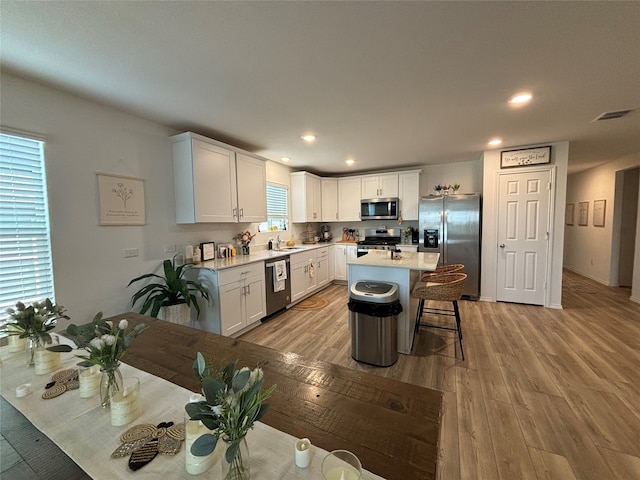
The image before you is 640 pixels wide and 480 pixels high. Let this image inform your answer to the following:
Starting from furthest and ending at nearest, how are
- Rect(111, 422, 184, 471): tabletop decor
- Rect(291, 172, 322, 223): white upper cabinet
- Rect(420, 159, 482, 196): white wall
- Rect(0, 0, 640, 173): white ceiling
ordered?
Rect(291, 172, 322, 223): white upper cabinet → Rect(420, 159, 482, 196): white wall → Rect(0, 0, 640, 173): white ceiling → Rect(111, 422, 184, 471): tabletop decor

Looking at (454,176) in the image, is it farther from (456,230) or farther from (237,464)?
(237,464)

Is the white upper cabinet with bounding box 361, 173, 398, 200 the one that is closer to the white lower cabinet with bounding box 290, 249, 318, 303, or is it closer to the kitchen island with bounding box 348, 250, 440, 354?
the white lower cabinet with bounding box 290, 249, 318, 303

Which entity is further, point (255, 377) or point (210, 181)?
point (210, 181)

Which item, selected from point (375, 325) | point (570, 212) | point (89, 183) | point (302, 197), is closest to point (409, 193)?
point (302, 197)

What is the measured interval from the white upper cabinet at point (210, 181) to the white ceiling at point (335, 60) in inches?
9.7

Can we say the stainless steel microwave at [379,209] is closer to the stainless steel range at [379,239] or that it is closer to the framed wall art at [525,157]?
the stainless steel range at [379,239]

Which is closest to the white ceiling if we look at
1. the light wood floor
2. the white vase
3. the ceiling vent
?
the ceiling vent

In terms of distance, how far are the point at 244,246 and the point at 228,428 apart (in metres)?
3.46

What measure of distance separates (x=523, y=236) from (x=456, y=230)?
93cm

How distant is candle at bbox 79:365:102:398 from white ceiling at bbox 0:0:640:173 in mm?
1698

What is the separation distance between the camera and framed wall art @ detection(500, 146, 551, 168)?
3809 millimetres

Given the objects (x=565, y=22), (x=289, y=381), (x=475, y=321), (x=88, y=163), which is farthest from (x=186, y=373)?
(x=475, y=321)

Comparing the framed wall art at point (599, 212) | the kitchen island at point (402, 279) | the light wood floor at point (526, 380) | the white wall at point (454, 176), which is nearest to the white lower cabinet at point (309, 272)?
the light wood floor at point (526, 380)

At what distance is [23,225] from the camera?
198 centimetres
